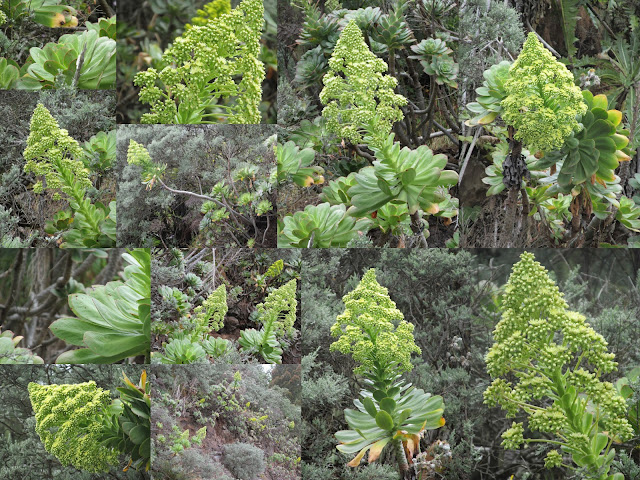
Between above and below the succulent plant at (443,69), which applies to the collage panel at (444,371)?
below

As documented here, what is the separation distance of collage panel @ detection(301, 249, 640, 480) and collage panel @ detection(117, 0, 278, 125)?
34.0 inches

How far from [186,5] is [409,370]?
2090 mm

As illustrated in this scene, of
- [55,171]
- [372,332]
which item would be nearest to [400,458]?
[372,332]

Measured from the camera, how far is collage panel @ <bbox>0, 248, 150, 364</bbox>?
11.2ft

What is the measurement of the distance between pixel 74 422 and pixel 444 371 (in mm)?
1847

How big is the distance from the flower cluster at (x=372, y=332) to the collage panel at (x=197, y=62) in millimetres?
1040

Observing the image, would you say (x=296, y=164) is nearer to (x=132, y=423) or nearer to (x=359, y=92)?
(x=359, y=92)

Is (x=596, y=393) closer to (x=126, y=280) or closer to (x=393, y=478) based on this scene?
(x=393, y=478)

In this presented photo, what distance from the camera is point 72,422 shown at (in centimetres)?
332

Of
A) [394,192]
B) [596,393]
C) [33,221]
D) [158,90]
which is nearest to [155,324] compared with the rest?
[33,221]

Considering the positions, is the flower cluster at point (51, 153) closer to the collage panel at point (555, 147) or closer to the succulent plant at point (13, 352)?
the succulent plant at point (13, 352)

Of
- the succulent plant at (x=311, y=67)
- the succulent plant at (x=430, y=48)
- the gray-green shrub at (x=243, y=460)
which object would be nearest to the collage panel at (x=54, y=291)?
the gray-green shrub at (x=243, y=460)

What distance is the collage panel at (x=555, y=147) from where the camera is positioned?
3379mm

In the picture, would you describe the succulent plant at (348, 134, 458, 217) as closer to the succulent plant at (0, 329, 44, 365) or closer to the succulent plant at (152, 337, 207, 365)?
the succulent plant at (152, 337, 207, 365)
